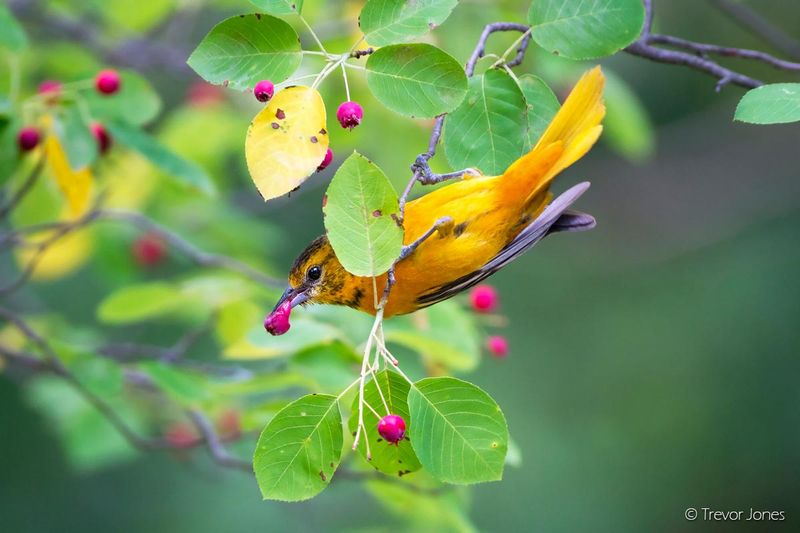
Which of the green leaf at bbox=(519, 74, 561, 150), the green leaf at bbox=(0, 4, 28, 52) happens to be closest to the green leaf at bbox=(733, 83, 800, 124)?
the green leaf at bbox=(519, 74, 561, 150)

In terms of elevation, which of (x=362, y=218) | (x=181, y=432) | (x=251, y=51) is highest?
(x=251, y=51)

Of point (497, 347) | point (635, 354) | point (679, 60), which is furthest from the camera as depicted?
point (635, 354)

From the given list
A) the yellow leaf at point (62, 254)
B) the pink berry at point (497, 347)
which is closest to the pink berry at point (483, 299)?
the pink berry at point (497, 347)

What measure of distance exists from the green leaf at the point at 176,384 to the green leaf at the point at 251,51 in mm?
1221

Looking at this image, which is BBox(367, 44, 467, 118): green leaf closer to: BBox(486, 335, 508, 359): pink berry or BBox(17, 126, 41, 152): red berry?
BBox(17, 126, 41, 152): red berry

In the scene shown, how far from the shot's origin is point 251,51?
72.5 inches

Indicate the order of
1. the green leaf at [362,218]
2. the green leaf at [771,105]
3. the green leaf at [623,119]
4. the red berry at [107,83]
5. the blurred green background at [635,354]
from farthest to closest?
the blurred green background at [635,354] → the green leaf at [623,119] → the red berry at [107,83] → the green leaf at [771,105] → the green leaf at [362,218]

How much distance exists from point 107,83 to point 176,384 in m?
1.00

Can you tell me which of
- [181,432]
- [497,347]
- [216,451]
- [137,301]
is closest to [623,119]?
[497,347]

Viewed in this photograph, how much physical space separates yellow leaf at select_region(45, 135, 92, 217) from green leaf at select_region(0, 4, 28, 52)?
341 millimetres

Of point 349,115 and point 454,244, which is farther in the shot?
point 454,244

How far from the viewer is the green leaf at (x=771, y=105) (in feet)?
6.07

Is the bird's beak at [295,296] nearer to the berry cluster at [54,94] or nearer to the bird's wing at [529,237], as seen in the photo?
the bird's wing at [529,237]

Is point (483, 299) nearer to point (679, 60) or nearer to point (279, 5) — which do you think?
point (679, 60)
